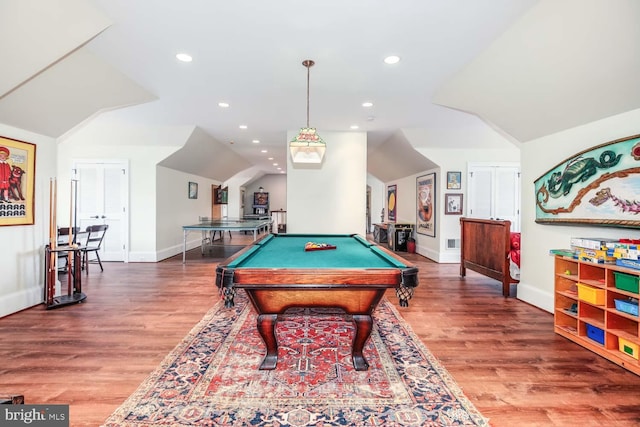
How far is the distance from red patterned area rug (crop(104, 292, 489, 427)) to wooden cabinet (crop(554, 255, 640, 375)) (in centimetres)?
139

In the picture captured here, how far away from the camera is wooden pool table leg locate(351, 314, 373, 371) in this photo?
2.24m

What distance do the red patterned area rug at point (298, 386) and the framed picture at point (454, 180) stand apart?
4.64m

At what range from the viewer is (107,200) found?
660 cm

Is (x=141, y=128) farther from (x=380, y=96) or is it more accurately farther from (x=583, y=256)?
(x=583, y=256)

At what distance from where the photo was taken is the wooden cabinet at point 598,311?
236cm

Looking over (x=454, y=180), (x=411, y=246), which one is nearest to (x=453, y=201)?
(x=454, y=180)

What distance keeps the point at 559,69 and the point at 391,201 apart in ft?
24.5

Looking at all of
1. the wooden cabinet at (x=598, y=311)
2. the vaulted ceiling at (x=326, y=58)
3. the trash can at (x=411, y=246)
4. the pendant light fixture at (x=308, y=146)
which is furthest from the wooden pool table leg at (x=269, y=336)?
the trash can at (x=411, y=246)

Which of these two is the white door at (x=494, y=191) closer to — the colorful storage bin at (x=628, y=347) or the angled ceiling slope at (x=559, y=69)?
the angled ceiling slope at (x=559, y=69)

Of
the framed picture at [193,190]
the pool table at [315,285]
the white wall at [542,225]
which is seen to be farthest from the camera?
the framed picture at [193,190]

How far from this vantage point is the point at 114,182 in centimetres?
659

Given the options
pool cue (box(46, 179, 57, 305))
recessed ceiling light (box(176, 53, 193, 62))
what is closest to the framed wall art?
recessed ceiling light (box(176, 53, 193, 62))

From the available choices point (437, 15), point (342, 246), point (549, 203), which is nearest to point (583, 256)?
point (549, 203)

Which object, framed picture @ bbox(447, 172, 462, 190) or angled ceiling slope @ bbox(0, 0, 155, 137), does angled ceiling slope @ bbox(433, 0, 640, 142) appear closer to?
framed picture @ bbox(447, 172, 462, 190)
